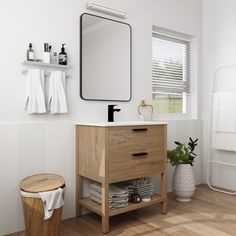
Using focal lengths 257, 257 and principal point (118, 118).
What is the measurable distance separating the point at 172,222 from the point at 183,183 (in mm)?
587

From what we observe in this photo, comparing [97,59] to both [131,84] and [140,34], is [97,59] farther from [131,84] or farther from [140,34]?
[140,34]

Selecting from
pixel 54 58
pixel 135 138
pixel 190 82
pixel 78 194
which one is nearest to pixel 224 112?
pixel 190 82

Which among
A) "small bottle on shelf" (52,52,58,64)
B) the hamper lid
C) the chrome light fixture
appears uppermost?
the chrome light fixture

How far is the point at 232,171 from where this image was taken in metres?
3.11

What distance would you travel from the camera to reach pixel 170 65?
327 centimetres

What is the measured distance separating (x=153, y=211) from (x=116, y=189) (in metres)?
0.50

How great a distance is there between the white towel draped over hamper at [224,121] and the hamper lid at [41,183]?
201cm

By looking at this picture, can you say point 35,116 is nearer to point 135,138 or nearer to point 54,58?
point 54,58

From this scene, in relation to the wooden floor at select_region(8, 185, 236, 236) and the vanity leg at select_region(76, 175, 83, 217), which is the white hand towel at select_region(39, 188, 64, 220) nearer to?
the wooden floor at select_region(8, 185, 236, 236)

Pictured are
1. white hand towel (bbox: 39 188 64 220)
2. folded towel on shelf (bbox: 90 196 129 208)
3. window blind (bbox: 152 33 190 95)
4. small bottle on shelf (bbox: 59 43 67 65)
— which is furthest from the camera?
window blind (bbox: 152 33 190 95)

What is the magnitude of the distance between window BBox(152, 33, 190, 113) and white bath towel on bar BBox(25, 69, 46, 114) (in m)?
1.46

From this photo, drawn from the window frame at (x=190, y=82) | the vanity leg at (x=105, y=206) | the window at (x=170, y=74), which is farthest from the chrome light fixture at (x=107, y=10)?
the vanity leg at (x=105, y=206)

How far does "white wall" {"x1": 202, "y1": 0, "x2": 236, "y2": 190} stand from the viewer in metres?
3.12

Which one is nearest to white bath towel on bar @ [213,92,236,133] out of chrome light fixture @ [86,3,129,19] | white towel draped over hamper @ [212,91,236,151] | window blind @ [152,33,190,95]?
white towel draped over hamper @ [212,91,236,151]
